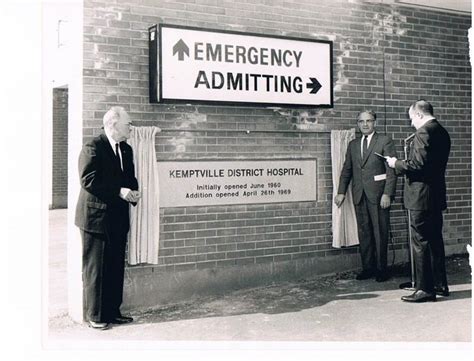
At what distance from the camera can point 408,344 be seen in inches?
180

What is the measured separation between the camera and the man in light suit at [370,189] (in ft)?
22.2

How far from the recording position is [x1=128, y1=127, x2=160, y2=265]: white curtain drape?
230 inches

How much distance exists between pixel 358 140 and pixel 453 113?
203cm

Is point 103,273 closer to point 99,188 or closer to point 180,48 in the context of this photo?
point 99,188

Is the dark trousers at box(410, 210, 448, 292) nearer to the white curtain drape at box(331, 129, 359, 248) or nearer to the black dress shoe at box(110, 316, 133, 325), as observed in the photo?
the white curtain drape at box(331, 129, 359, 248)

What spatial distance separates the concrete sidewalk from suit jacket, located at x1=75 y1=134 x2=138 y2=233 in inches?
41.1

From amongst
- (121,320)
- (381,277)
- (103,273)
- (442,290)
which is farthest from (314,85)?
(121,320)

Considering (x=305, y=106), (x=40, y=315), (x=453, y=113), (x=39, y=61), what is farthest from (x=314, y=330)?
(x=453, y=113)

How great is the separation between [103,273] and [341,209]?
125 inches

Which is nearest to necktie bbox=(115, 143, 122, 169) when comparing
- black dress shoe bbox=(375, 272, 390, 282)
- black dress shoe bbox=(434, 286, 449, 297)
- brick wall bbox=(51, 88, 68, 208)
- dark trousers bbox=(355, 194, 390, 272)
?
dark trousers bbox=(355, 194, 390, 272)

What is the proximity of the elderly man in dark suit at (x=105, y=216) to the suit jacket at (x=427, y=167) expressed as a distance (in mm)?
2828

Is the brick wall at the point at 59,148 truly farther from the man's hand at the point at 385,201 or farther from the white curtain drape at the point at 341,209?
the man's hand at the point at 385,201

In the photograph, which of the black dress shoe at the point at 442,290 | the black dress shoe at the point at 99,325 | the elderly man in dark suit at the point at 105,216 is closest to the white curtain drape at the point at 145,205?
the elderly man in dark suit at the point at 105,216

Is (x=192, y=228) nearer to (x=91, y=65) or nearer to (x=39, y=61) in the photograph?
(x=91, y=65)
